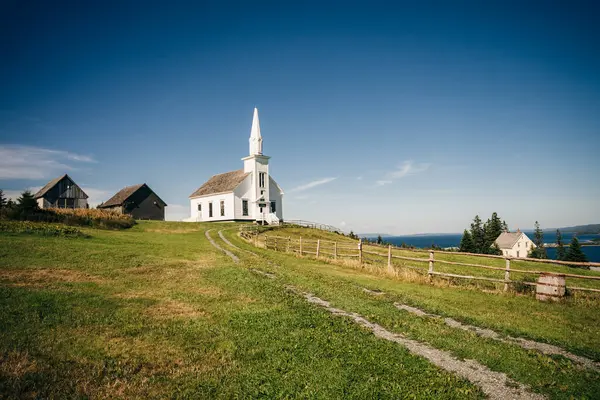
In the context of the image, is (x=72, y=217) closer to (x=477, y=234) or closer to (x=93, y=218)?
(x=93, y=218)

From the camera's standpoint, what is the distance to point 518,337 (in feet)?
30.8

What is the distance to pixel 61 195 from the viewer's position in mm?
58562

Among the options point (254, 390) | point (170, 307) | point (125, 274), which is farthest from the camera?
point (125, 274)

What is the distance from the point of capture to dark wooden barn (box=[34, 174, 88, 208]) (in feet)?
187

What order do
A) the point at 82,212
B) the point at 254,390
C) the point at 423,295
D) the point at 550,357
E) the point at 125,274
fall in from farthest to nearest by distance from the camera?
1. the point at 82,212
2. the point at 125,274
3. the point at 423,295
4. the point at 550,357
5. the point at 254,390

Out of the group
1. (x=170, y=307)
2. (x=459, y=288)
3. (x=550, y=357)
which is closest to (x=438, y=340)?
(x=550, y=357)

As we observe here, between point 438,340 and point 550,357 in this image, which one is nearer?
point 550,357

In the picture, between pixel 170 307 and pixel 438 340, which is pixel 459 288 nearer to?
pixel 438 340

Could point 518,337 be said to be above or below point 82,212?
below

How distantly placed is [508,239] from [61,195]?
347 ft

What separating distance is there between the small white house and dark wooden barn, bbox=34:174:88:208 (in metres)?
97.4

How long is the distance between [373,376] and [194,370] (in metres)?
3.23

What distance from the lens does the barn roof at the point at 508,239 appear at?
331ft

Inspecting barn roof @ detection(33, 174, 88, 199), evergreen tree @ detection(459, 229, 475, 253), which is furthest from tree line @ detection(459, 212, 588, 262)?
barn roof @ detection(33, 174, 88, 199)
